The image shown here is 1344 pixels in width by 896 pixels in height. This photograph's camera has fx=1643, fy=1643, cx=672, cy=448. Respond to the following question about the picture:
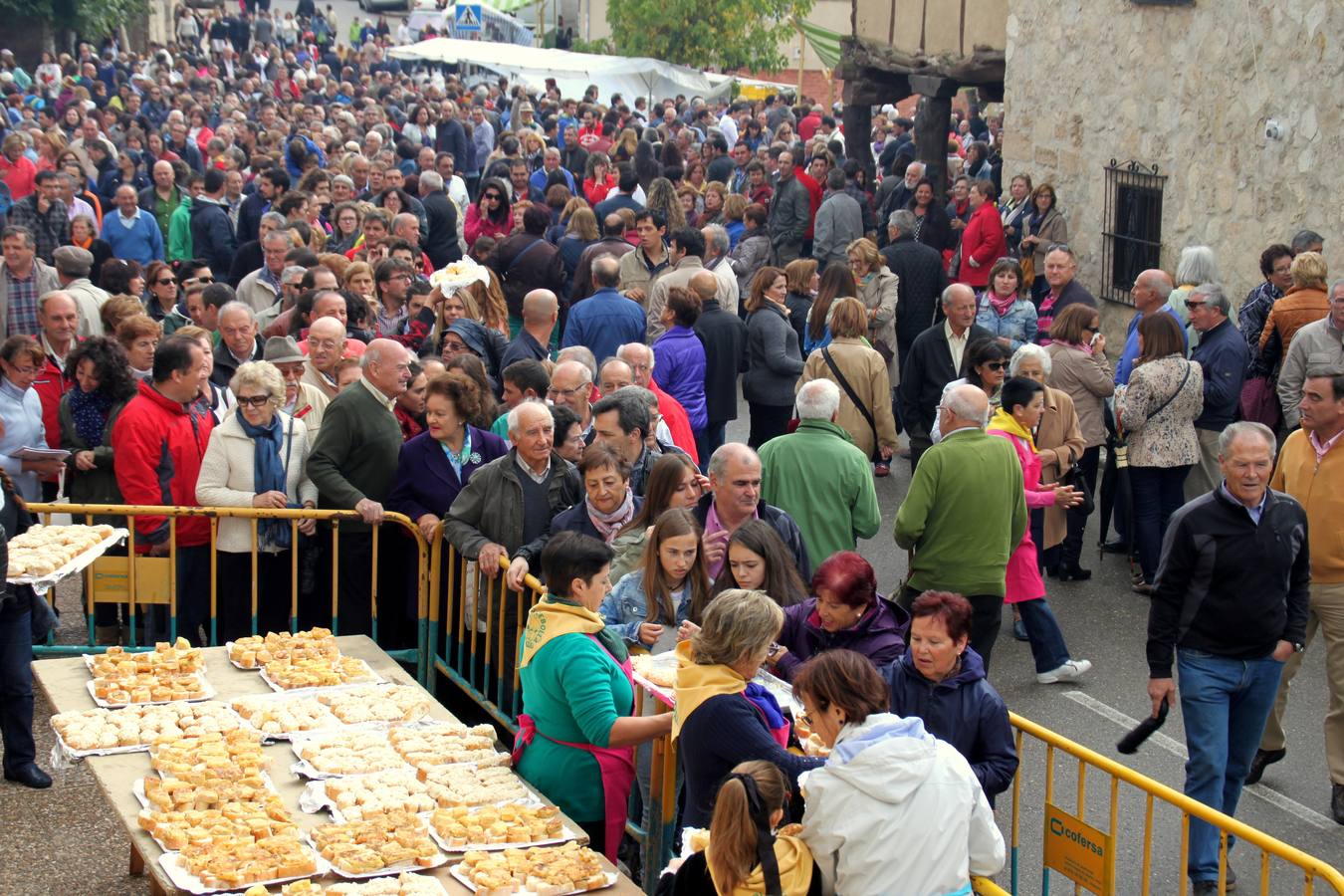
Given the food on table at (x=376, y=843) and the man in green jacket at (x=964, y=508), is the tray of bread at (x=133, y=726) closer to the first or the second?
the food on table at (x=376, y=843)

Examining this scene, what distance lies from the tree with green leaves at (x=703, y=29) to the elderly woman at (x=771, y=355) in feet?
94.4

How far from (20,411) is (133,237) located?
680 centimetres

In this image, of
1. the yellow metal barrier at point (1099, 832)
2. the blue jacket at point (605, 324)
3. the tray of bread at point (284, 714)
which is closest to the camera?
the yellow metal barrier at point (1099, 832)

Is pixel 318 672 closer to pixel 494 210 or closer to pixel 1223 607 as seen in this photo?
pixel 1223 607

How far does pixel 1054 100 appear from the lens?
1683 cm

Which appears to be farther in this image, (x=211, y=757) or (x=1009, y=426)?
(x=1009, y=426)

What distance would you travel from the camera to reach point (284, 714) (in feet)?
21.8

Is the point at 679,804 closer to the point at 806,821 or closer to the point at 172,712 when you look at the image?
the point at 806,821

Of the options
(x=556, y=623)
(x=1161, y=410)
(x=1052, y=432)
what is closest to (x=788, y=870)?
(x=556, y=623)

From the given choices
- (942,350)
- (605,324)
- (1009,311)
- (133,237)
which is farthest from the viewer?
(133,237)

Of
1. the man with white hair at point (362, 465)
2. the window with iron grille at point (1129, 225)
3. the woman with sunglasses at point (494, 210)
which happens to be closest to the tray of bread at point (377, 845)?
the man with white hair at point (362, 465)

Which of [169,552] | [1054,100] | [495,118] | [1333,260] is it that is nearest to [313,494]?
[169,552]

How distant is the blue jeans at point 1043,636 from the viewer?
29.2 ft

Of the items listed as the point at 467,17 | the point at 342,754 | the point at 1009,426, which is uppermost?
the point at 467,17
